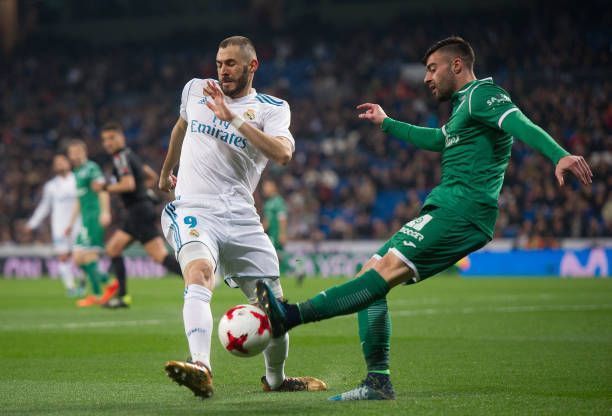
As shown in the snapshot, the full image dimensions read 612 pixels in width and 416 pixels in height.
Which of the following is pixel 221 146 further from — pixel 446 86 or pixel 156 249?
pixel 156 249

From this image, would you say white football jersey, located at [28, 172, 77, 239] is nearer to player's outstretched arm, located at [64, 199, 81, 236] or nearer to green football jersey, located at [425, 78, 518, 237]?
player's outstretched arm, located at [64, 199, 81, 236]

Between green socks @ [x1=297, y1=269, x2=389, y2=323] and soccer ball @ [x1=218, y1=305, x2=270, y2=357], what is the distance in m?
0.30

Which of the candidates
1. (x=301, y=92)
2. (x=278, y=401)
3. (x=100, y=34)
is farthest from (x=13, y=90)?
(x=278, y=401)

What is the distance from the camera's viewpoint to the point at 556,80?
29.8 meters

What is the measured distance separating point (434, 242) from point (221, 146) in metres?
1.64

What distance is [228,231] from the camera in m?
6.47

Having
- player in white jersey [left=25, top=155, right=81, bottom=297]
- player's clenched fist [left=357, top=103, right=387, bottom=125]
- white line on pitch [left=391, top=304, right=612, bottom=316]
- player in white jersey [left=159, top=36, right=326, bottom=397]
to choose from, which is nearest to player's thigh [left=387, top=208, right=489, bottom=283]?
player in white jersey [left=159, top=36, right=326, bottom=397]

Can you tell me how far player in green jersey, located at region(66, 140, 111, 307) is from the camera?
15836 millimetres

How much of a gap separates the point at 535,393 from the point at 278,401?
1.60 metres

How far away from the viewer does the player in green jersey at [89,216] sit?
15.8 meters

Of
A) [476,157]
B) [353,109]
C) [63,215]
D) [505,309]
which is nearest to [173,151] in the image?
[476,157]

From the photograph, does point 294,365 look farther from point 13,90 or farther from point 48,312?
point 13,90

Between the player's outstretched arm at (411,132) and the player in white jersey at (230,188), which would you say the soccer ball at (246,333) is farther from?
the player's outstretched arm at (411,132)

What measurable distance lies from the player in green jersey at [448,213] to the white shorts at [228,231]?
83 centimetres
